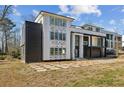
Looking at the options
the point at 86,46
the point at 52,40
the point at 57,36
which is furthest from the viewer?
the point at 86,46

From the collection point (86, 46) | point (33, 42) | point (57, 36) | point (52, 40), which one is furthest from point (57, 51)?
point (86, 46)

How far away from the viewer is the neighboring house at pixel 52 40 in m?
19.8

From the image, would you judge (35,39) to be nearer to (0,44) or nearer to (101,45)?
(101,45)

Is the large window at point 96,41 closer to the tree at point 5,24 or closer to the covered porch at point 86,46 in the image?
the covered porch at point 86,46

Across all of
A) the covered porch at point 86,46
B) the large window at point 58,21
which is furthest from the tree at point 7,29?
the covered porch at point 86,46

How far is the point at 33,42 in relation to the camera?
1995 cm

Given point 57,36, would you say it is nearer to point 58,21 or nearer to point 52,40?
point 52,40

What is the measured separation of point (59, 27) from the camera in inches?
867

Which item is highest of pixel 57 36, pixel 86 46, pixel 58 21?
pixel 58 21

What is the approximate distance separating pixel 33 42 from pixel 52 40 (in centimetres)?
234

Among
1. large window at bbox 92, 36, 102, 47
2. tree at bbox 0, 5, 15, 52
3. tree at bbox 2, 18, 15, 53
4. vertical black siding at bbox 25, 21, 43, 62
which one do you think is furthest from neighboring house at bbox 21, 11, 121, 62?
tree at bbox 2, 18, 15, 53

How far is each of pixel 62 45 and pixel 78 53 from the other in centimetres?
387
